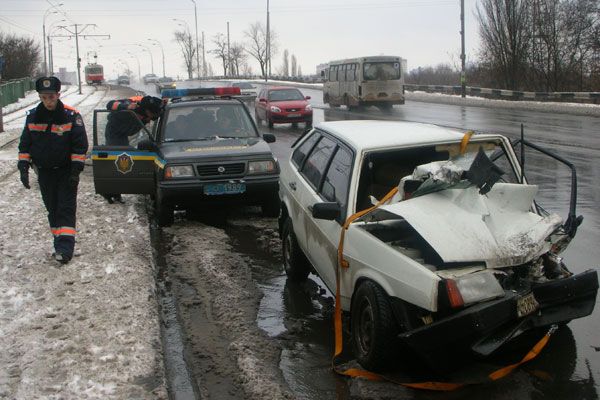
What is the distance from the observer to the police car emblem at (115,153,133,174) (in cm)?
934

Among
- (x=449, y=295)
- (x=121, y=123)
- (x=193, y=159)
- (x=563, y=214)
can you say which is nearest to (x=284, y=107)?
(x=121, y=123)

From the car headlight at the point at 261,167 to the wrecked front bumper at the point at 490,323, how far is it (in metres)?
5.16

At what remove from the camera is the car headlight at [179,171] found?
28.1 feet

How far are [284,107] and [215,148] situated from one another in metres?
15.7

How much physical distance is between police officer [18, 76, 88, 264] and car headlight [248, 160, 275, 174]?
2.56 m

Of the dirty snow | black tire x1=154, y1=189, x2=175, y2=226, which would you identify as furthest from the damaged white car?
black tire x1=154, y1=189, x2=175, y2=226

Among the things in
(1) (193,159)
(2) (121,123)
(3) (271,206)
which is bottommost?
(3) (271,206)

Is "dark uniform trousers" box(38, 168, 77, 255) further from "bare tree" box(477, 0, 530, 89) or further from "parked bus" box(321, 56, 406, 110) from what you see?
"bare tree" box(477, 0, 530, 89)

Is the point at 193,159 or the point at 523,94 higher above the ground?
the point at 523,94

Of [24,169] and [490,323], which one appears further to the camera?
[24,169]

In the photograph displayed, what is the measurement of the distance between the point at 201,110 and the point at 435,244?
647cm

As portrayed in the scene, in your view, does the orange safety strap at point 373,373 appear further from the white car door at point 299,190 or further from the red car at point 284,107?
the red car at point 284,107

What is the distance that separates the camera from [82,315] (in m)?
5.41

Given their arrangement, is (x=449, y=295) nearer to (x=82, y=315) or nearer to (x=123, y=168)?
(x=82, y=315)
